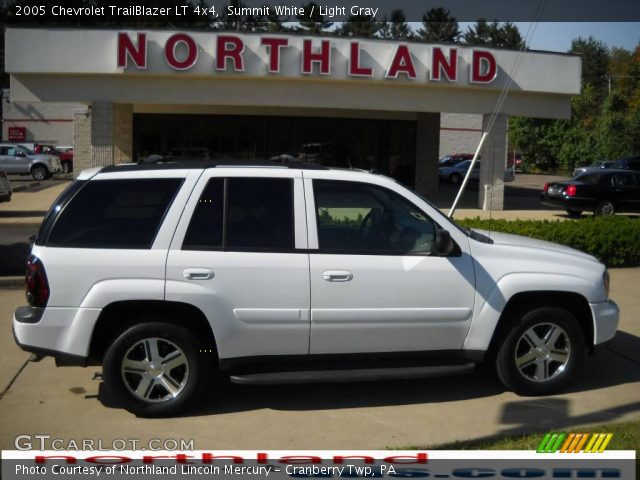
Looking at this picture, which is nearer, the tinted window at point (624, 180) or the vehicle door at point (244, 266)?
the vehicle door at point (244, 266)

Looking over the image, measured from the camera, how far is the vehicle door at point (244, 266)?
5699 mm

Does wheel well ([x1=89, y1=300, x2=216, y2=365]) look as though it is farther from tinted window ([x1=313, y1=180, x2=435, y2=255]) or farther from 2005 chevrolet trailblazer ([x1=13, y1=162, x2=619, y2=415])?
tinted window ([x1=313, y1=180, x2=435, y2=255])

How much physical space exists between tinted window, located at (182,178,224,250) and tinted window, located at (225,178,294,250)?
7cm

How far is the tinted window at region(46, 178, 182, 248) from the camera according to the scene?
18.8ft

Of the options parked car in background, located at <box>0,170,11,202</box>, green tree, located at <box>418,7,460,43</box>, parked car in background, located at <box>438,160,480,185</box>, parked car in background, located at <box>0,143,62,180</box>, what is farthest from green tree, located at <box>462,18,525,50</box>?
parked car in background, located at <box>0,170,11,202</box>

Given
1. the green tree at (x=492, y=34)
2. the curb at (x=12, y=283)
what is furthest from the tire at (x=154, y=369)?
the green tree at (x=492, y=34)

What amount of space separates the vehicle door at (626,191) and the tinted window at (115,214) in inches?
746

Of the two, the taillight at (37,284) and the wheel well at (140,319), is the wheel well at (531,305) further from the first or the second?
the taillight at (37,284)

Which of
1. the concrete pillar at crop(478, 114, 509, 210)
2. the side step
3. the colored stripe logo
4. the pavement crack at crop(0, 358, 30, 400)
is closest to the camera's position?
the colored stripe logo

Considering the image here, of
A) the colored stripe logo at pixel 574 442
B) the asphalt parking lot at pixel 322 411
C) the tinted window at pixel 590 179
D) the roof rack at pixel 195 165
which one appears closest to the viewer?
the colored stripe logo at pixel 574 442

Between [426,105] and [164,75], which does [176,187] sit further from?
[426,105]

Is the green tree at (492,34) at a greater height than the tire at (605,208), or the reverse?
the green tree at (492,34)

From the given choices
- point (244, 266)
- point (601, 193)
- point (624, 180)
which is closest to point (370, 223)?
point (244, 266)

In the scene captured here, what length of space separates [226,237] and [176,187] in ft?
1.81
